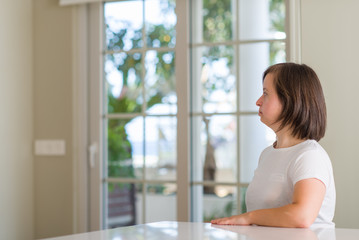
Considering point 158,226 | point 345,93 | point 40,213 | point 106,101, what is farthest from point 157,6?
point 158,226

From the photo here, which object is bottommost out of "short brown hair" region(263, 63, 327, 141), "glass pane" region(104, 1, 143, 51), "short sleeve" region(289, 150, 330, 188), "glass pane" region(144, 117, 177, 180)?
"glass pane" region(144, 117, 177, 180)

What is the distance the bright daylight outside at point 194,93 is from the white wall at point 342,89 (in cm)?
29

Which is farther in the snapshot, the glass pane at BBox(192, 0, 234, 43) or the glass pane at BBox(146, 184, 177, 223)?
the glass pane at BBox(192, 0, 234, 43)

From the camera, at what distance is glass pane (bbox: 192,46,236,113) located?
3164 mm

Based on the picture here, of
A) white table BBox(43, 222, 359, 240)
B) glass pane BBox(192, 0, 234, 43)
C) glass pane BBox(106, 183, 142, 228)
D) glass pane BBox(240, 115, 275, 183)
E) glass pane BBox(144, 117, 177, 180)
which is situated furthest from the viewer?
glass pane BBox(192, 0, 234, 43)

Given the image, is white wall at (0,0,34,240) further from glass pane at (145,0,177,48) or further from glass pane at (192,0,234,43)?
glass pane at (192,0,234,43)

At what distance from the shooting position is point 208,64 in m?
3.53

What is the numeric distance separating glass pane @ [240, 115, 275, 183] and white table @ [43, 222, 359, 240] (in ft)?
5.18

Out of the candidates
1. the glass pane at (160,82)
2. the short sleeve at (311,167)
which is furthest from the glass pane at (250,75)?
the short sleeve at (311,167)

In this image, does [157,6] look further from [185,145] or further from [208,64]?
[185,145]

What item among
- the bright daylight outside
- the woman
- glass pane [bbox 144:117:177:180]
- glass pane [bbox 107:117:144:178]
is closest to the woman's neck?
the woman

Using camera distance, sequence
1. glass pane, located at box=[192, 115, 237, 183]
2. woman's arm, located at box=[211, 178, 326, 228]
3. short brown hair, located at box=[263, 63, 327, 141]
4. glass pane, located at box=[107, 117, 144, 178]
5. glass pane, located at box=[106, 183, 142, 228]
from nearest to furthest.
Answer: woman's arm, located at box=[211, 178, 326, 228] < short brown hair, located at box=[263, 63, 327, 141] < glass pane, located at box=[192, 115, 237, 183] < glass pane, located at box=[107, 117, 144, 178] < glass pane, located at box=[106, 183, 142, 228]

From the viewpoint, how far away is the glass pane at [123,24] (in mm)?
3350

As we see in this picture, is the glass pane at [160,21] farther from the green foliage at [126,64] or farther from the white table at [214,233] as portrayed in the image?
the white table at [214,233]
